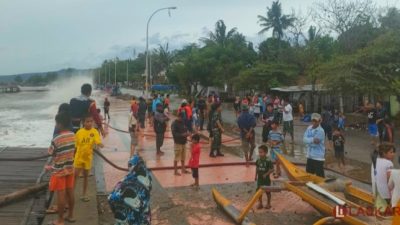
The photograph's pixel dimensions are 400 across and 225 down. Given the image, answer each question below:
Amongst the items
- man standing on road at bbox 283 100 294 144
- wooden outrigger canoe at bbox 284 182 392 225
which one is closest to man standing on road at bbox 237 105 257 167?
wooden outrigger canoe at bbox 284 182 392 225

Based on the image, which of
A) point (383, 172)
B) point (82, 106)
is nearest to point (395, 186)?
point (383, 172)

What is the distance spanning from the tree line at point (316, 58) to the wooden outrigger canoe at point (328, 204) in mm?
15126

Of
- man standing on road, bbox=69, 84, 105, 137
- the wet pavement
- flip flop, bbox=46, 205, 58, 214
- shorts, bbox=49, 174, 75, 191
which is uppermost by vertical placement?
man standing on road, bbox=69, 84, 105, 137

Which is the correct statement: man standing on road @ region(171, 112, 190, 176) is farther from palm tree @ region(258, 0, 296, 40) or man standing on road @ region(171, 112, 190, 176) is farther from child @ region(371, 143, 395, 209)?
palm tree @ region(258, 0, 296, 40)

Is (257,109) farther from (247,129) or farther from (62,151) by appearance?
(62,151)

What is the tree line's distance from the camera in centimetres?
2244

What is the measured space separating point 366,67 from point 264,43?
36.9 meters

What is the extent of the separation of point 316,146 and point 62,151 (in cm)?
505

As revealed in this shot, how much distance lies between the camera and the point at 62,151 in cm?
683

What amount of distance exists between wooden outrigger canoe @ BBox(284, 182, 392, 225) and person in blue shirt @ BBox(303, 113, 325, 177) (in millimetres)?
1571

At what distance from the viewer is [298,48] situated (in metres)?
39.2

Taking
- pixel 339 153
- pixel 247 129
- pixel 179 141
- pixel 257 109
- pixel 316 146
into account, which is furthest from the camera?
pixel 257 109

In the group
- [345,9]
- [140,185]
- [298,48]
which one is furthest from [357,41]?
[140,185]

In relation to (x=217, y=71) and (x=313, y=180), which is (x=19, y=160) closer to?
(x=313, y=180)
